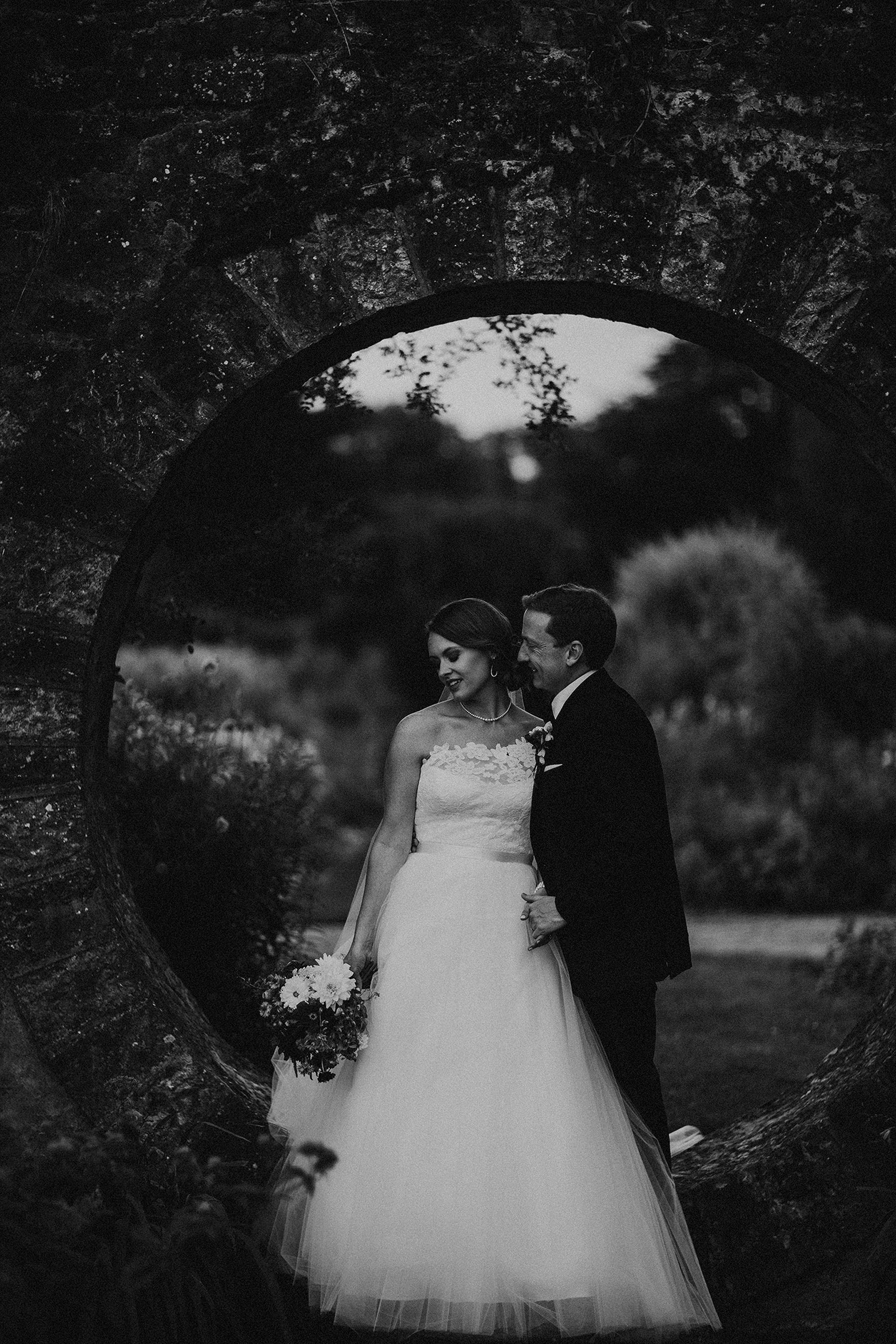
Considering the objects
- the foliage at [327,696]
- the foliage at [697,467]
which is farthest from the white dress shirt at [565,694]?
the foliage at [697,467]

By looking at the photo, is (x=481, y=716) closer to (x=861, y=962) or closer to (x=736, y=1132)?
(x=736, y=1132)

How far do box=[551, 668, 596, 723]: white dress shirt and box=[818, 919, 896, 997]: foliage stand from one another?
4442 millimetres

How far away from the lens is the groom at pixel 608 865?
3656mm

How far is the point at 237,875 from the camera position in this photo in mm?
5980

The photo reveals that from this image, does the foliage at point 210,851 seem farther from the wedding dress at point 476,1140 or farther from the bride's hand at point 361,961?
the wedding dress at point 476,1140

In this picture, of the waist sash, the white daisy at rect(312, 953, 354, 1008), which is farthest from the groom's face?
the white daisy at rect(312, 953, 354, 1008)

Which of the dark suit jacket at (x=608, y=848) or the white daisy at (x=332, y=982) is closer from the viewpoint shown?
the white daisy at (x=332, y=982)

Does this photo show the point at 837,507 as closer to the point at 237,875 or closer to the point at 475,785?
the point at 237,875

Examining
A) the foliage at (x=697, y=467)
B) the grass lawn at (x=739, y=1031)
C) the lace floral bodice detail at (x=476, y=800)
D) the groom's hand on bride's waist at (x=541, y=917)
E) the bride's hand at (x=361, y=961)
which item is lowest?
the grass lawn at (x=739, y=1031)

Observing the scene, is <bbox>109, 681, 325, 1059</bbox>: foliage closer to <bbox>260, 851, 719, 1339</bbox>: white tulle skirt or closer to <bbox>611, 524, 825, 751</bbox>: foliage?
<bbox>260, 851, 719, 1339</bbox>: white tulle skirt

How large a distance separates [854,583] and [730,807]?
2459mm

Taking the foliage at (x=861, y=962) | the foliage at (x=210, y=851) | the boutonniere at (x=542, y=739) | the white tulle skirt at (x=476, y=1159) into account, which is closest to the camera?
the white tulle skirt at (x=476, y=1159)

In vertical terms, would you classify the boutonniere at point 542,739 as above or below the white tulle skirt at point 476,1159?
above

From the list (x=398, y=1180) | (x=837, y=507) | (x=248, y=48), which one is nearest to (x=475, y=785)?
(x=398, y=1180)
